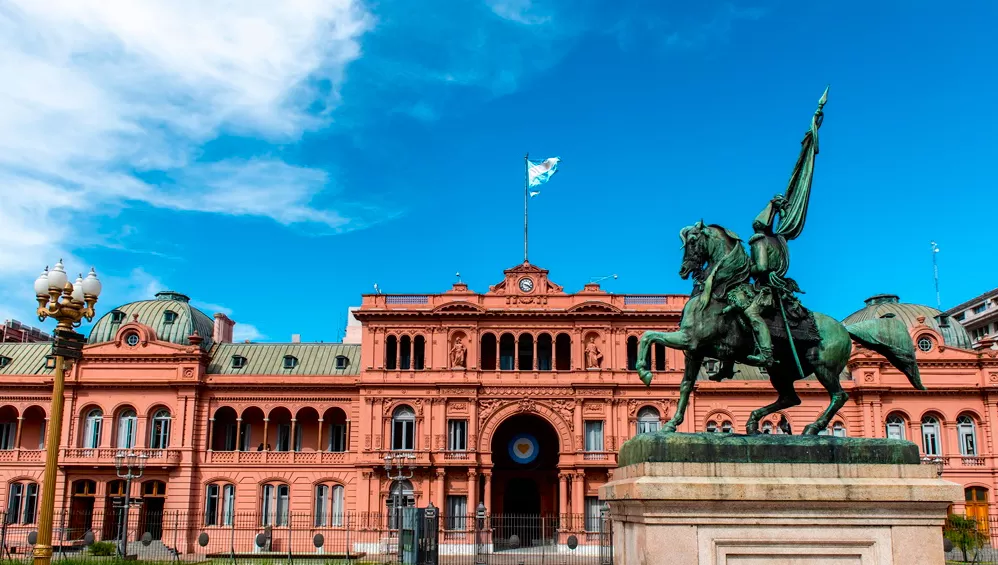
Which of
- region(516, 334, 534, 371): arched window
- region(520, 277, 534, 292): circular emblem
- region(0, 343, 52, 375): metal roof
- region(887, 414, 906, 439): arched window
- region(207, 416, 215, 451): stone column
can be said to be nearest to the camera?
region(207, 416, 215, 451): stone column

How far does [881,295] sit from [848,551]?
55.6 m

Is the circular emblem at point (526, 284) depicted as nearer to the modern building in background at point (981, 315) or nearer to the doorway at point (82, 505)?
the doorway at point (82, 505)

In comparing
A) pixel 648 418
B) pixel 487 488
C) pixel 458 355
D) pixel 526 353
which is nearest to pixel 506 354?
pixel 526 353

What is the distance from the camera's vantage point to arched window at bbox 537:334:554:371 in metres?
56.1

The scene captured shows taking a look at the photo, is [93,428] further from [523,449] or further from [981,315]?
[981,315]

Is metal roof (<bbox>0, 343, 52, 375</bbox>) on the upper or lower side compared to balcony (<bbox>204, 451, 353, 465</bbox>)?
upper

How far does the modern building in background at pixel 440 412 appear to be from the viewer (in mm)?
53156

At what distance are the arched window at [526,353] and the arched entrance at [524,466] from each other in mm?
3202

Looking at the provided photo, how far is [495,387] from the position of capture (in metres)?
54.1

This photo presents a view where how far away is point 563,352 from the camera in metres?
56.8

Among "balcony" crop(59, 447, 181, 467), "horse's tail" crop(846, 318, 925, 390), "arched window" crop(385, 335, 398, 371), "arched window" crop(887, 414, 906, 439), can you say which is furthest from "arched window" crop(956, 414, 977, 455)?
"balcony" crop(59, 447, 181, 467)

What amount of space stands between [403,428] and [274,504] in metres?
9.40

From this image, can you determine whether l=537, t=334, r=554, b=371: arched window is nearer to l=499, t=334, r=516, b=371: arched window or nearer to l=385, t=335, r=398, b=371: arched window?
l=499, t=334, r=516, b=371: arched window

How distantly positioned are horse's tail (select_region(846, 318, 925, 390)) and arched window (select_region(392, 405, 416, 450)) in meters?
42.7
